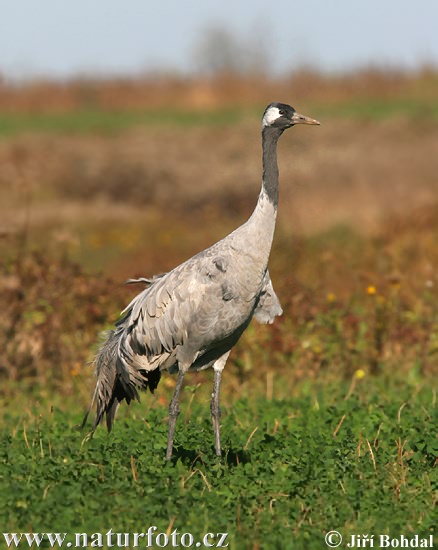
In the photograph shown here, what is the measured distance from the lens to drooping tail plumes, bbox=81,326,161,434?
6.51 meters

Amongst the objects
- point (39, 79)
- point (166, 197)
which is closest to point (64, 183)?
point (166, 197)

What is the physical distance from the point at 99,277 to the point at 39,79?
2840 cm

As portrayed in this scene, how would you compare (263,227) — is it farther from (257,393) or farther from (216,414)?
(257,393)

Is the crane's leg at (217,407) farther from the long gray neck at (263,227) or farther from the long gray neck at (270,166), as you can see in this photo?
the long gray neck at (270,166)

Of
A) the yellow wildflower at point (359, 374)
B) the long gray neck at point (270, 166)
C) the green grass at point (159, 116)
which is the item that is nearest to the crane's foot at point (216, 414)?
the long gray neck at point (270, 166)

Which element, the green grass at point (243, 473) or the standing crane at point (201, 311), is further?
the standing crane at point (201, 311)

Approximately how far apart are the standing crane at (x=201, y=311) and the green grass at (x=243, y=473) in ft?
0.90

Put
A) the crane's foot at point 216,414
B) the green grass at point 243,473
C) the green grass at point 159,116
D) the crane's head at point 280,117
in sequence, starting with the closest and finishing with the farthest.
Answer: the green grass at point 243,473, the crane's foot at point 216,414, the crane's head at point 280,117, the green grass at point 159,116

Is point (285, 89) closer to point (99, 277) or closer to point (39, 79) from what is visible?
point (99, 277)

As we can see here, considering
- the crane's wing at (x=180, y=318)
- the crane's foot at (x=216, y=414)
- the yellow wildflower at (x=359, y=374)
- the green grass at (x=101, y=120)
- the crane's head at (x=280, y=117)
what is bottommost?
the yellow wildflower at (x=359, y=374)

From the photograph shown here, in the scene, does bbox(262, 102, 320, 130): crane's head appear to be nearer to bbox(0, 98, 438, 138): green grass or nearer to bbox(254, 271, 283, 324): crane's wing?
bbox(254, 271, 283, 324): crane's wing

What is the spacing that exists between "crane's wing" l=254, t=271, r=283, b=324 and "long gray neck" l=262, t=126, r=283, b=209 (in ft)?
1.82

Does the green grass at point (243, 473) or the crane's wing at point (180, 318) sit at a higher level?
the crane's wing at point (180, 318)

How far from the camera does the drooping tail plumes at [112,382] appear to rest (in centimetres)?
651
